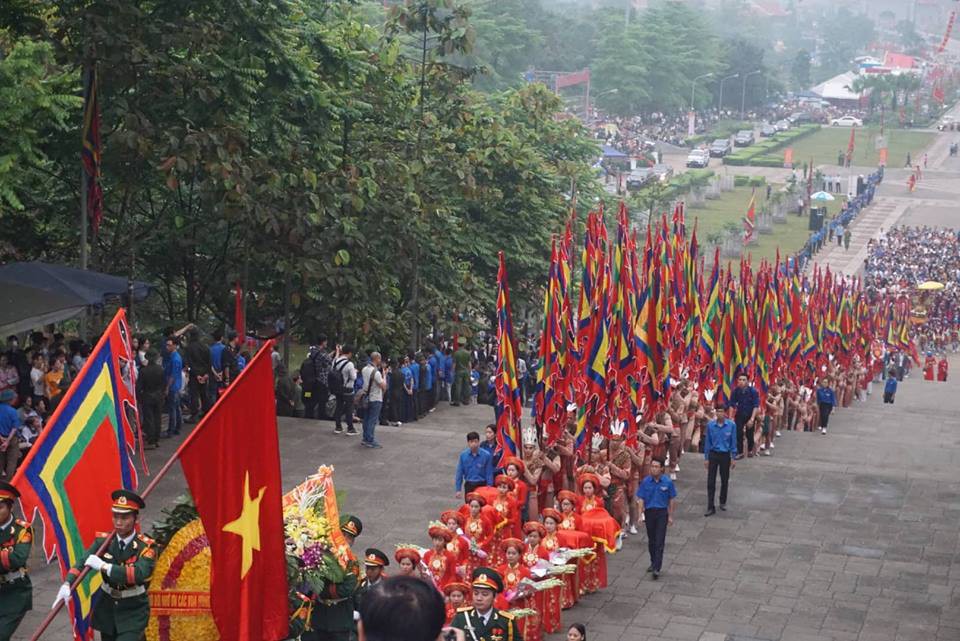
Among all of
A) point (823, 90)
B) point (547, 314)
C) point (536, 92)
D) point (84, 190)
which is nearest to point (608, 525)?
point (547, 314)

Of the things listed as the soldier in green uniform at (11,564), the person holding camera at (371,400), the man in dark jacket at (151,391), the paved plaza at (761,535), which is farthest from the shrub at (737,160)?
the soldier in green uniform at (11,564)

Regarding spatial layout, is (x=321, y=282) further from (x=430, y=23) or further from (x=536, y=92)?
(x=536, y=92)

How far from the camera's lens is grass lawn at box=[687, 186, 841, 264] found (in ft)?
222

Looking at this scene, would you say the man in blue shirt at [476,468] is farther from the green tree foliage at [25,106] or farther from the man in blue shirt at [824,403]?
the man in blue shirt at [824,403]

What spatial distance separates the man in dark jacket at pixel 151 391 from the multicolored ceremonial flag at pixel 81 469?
7.65 m

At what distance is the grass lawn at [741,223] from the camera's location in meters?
67.8

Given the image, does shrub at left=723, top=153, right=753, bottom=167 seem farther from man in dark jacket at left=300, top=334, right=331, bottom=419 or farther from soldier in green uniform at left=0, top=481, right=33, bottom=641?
soldier in green uniform at left=0, top=481, right=33, bottom=641

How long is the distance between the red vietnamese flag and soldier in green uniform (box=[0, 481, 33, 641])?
2.19m

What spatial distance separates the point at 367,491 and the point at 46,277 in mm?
4487

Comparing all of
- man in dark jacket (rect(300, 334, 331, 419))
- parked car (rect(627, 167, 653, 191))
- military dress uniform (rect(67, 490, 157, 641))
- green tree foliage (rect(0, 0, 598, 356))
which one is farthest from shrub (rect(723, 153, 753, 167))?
military dress uniform (rect(67, 490, 157, 641))

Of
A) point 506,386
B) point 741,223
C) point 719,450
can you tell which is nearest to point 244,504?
point 506,386

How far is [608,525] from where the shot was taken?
1546 centimetres

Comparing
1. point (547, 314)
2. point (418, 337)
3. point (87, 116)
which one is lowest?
point (418, 337)

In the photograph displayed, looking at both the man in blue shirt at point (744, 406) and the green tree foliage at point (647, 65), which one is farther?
the green tree foliage at point (647, 65)
